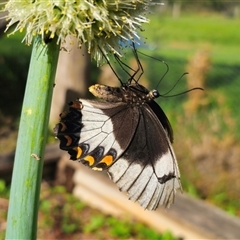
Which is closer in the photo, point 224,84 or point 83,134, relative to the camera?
point 83,134

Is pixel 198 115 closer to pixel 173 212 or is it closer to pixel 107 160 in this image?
pixel 173 212

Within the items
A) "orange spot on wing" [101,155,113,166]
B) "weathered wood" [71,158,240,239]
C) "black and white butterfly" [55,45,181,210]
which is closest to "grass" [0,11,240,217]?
"weathered wood" [71,158,240,239]

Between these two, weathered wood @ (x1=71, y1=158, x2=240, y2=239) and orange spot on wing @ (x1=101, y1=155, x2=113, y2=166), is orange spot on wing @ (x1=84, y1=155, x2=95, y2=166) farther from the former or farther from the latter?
weathered wood @ (x1=71, y1=158, x2=240, y2=239)

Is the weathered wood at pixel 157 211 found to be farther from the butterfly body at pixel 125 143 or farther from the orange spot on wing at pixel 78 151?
the orange spot on wing at pixel 78 151

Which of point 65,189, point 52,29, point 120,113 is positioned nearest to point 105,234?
point 65,189

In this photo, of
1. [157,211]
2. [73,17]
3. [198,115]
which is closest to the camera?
[73,17]

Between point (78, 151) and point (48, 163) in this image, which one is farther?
point (48, 163)

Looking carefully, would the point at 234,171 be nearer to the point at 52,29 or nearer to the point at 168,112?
the point at 168,112

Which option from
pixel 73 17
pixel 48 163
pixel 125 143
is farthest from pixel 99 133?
pixel 48 163
